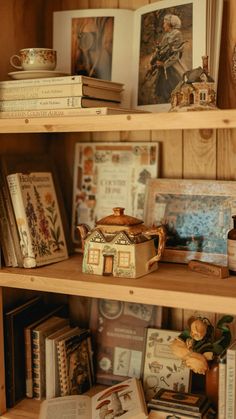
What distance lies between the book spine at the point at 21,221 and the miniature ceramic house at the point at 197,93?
18.1 inches

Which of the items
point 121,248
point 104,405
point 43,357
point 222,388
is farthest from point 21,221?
point 222,388

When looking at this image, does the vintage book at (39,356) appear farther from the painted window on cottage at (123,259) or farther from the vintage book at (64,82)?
the vintage book at (64,82)

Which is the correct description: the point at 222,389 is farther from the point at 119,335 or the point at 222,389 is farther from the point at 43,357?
the point at 43,357

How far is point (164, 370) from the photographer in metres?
1.55

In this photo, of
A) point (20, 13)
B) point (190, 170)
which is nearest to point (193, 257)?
point (190, 170)

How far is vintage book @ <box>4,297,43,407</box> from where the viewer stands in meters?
1.56

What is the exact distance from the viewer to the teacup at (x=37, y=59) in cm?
145

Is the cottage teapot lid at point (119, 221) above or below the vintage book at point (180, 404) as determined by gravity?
above

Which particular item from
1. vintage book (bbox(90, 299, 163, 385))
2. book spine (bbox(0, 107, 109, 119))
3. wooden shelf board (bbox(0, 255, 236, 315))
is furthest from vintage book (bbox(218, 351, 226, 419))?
book spine (bbox(0, 107, 109, 119))

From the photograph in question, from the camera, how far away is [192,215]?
5.03ft

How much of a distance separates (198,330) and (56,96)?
661 mm

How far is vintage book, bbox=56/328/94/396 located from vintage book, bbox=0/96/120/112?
0.61 m

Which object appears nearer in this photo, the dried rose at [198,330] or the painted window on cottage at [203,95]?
the painted window on cottage at [203,95]

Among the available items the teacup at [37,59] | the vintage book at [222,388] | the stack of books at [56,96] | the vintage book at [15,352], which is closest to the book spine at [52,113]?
the stack of books at [56,96]
